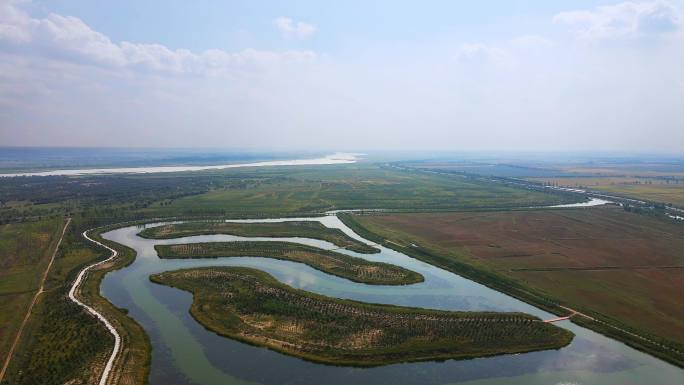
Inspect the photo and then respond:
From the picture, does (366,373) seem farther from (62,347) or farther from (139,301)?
(139,301)

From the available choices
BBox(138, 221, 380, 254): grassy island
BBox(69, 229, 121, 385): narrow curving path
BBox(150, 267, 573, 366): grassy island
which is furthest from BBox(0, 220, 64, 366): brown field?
BBox(138, 221, 380, 254): grassy island

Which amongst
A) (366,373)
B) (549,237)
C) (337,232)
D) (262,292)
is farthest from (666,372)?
(337,232)

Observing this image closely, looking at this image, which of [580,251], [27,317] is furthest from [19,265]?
[580,251]

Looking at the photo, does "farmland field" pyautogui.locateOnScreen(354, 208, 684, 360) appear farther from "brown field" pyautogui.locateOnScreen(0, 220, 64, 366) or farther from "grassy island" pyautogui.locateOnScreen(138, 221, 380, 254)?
"brown field" pyautogui.locateOnScreen(0, 220, 64, 366)

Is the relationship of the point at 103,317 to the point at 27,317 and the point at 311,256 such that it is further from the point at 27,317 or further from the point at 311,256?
the point at 311,256

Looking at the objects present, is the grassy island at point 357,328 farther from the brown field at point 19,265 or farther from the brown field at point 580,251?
the brown field at point 19,265

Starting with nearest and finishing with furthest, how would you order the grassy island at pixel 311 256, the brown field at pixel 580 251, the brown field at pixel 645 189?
the brown field at pixel 580 251 < the grassy island at pixel 311 256 < the brown field at pixel 645 189

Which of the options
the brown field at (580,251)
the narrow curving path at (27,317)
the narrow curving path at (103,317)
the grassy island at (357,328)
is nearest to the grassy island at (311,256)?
the narrow curving path at (103,317)
